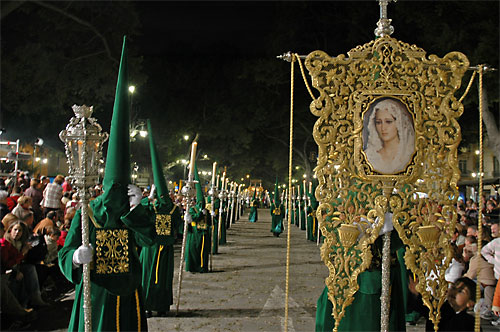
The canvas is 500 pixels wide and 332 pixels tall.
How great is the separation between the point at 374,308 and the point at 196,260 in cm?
957

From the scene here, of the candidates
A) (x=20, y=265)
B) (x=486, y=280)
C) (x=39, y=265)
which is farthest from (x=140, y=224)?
(x=486, y=280)

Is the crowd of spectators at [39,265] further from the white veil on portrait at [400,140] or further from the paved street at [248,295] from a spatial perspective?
the paved street at [248,295]

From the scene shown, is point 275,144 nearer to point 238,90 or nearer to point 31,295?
point 238,90

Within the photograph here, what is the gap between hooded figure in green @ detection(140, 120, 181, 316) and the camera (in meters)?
8.59

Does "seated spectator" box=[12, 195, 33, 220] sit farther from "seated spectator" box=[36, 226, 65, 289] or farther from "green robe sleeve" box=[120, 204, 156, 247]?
"green robe sleeve" box=[120, 204, 156, 247]

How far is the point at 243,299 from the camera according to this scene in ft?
33.4

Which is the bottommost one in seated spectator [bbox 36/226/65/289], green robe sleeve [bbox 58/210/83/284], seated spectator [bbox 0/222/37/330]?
seated spectator [bbox 0/222/37/330]

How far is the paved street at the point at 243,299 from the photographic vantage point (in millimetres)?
8000

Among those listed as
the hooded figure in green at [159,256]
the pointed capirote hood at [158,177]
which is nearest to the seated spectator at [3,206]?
the hooded figure in green at [159,256]

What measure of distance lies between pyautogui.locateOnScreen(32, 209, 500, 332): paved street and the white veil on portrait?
4272 mm

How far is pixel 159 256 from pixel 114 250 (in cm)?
414

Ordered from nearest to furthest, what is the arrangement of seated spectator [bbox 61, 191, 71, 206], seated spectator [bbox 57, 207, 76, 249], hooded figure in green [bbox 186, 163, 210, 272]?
seated spectator [bbox 57, 207, 76, 249]
seated spectator [bbox 61, 191, 71, 206]
hooded figure in green [bbox 186, 163, 210, 272]

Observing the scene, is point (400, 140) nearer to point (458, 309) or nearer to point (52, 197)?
point (458, 309)

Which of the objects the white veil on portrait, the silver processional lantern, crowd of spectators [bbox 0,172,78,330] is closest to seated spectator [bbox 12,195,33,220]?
crowd of spectators [bbox 0,172,78,330]
